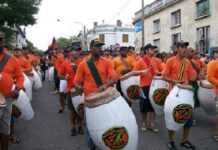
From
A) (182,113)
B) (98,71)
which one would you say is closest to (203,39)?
(182,113)

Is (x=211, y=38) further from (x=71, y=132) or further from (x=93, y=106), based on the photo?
(x=93, y=106)

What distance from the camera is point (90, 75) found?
617 centimetres

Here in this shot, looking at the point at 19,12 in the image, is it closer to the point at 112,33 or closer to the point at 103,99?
the point at 103,99

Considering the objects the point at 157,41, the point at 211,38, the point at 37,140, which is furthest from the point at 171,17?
the point at 37,140

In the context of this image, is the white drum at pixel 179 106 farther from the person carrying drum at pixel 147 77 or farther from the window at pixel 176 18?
the window at pixel 176 18

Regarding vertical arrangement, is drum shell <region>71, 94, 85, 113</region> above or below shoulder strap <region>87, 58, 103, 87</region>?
below

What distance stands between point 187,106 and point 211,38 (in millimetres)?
16995

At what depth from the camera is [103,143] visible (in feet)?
Result: 17.3

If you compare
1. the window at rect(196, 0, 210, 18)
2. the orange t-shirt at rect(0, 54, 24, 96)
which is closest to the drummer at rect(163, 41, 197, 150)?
the orange t-shirt at rect(0, 54, 24, 96)

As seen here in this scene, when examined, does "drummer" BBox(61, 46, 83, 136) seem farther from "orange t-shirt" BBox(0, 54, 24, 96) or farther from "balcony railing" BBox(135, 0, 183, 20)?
"balcony railing" BBox(135, 0, 183, 20)

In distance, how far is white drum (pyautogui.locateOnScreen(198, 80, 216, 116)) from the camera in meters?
8.77

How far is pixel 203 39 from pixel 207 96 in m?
15.7

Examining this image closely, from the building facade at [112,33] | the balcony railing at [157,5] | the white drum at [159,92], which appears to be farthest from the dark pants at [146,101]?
the building facade at [112,33]

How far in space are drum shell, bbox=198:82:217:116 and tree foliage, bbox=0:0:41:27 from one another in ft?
66.9
